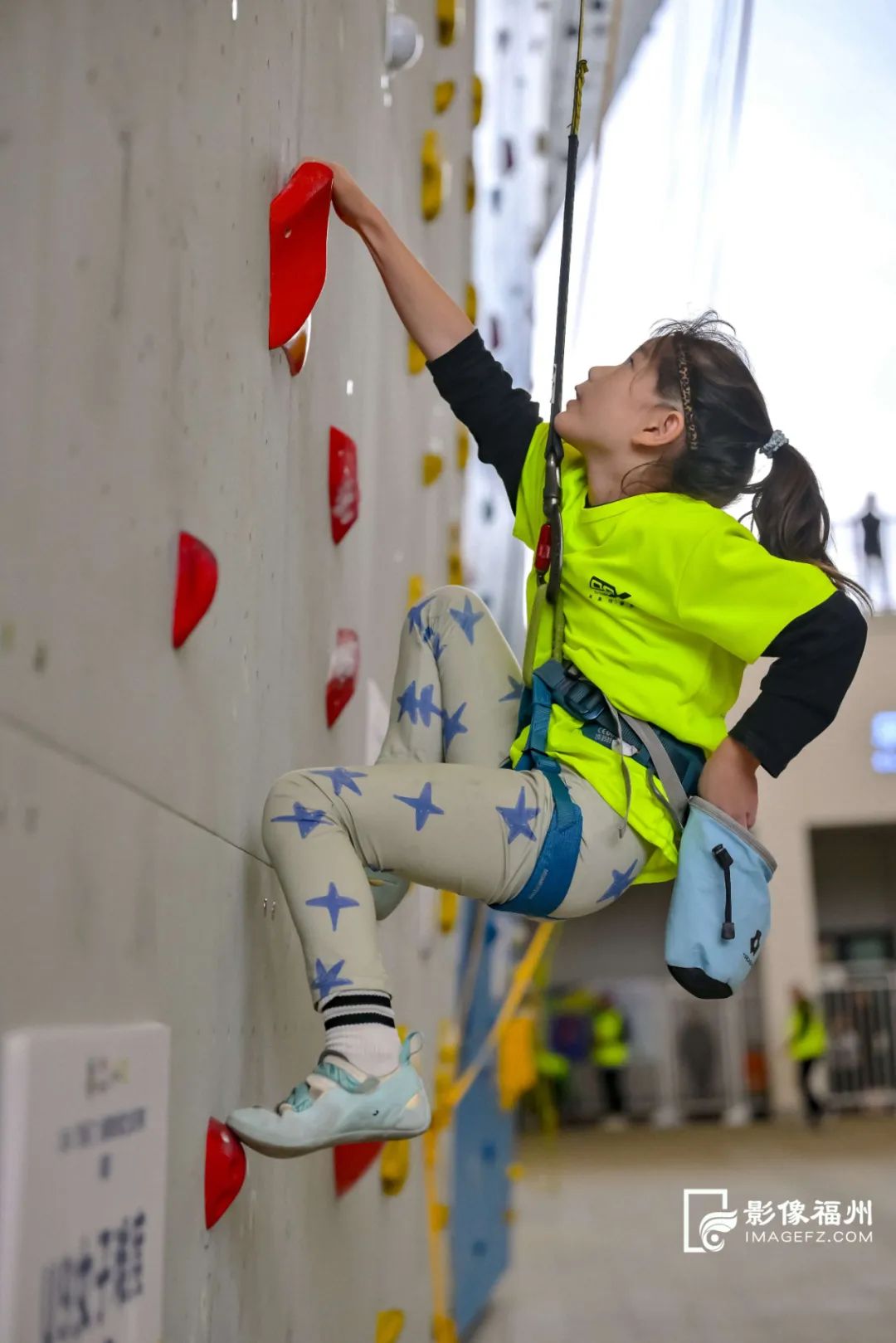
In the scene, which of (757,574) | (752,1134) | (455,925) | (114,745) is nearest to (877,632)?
(455,925)

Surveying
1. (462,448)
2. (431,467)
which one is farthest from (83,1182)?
(462,448)

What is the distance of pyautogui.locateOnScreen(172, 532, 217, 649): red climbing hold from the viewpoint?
40.3 inches

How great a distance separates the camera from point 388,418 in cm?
213

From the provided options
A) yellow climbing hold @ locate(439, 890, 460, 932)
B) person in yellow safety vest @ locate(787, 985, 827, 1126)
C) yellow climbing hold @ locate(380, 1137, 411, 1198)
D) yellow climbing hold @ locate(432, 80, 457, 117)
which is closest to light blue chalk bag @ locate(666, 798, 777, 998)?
yellow climbing hold @ locate(380, 1137, 411, 1198)

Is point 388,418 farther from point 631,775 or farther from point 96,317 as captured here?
point 96,317

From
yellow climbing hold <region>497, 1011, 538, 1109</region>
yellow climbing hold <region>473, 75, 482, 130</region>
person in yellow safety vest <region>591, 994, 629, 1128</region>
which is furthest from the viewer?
person in yellow safety vest <region>591, 994, 629, 1128</region>

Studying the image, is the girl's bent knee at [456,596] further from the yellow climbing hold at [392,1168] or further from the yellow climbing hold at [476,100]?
the yellow climbing hold at [476,100]

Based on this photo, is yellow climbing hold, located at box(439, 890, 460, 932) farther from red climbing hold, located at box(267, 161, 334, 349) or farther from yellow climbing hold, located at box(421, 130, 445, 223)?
red climbing hold, located at box(267, 161, 334, 349)

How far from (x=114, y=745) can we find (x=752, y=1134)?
26.0 feet

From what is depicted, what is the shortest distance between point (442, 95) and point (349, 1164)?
6.09 ft

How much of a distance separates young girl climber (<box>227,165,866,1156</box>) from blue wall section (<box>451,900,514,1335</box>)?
2170 millimetres

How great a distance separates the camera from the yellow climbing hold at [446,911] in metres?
2.85

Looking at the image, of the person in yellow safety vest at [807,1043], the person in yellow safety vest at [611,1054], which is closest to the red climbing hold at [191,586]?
the person in yellow safety vest at [807,1043]

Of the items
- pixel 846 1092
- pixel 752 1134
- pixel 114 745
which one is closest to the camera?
pixel 114 745
